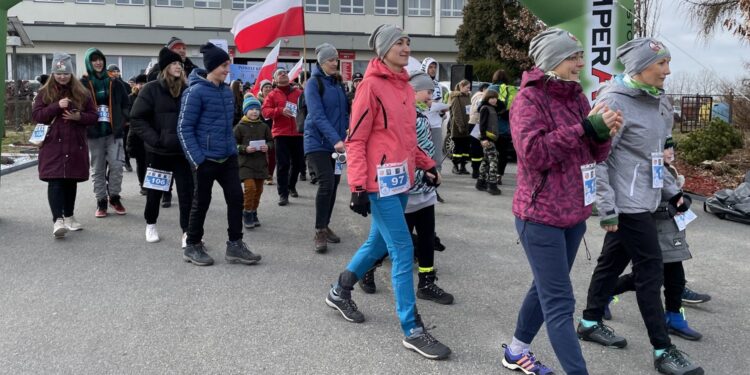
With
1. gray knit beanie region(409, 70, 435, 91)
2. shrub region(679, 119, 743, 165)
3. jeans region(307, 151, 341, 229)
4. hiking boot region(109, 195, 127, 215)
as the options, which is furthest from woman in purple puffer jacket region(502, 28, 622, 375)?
shrub region(679, 119, 743, 165)

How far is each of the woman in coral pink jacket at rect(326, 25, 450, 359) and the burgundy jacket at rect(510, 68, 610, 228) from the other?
0.94 m

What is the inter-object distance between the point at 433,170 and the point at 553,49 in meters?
1.53

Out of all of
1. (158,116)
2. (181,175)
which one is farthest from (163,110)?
(181,175)

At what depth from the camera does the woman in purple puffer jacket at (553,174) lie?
314cm

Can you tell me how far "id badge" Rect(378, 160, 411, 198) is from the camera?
3924 millimetres

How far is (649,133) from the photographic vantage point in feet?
12.1

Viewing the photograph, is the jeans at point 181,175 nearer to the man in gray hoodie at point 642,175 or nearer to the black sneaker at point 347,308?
the black sneaker at point 347,308

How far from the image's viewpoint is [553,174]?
3.20m

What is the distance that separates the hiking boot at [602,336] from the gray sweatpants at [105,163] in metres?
6.05

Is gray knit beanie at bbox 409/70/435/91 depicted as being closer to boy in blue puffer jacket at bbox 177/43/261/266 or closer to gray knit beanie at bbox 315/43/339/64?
gray knit beanie at bbox 315/43/339/64

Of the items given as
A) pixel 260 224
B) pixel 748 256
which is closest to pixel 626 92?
pixel 748 256

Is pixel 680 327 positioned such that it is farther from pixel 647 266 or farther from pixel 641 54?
pixel 641 54

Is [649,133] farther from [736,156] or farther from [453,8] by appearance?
[453,8]

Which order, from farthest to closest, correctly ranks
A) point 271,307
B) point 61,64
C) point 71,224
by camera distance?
point 71,224
point 61,64
point 271,307
